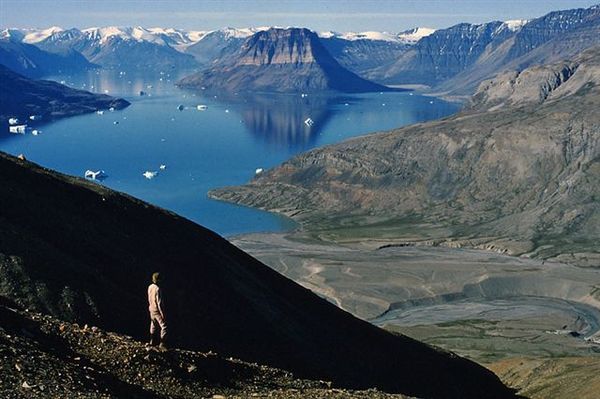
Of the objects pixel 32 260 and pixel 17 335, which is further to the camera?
pixel 32 260

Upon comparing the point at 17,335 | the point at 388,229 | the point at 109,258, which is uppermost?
the point at 17,335

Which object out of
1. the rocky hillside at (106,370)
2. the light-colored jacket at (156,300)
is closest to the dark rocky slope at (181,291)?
the rocky hillside at (106,370)

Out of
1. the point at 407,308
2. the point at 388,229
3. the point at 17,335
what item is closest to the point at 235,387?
the point at 17,335

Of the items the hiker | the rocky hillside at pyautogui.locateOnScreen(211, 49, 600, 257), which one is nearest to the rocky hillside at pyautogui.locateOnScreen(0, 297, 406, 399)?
the hiker

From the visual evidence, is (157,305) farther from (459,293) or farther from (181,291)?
(459,293)

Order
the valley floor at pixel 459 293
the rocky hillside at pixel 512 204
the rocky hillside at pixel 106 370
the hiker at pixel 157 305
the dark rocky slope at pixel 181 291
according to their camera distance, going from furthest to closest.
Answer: the rocky hillside at pixel 512 204 < the valley floor at pixel 459 293 < the dark rocky slope at pixel 181 291 < the hiker at pixel 157 305 < the rocky hillside at pixel 106 370

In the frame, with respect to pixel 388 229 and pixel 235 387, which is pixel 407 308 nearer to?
pixel 388 229

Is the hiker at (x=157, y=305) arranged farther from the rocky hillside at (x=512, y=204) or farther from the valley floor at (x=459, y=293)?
the rocky hillside at (x=512, y=204)
